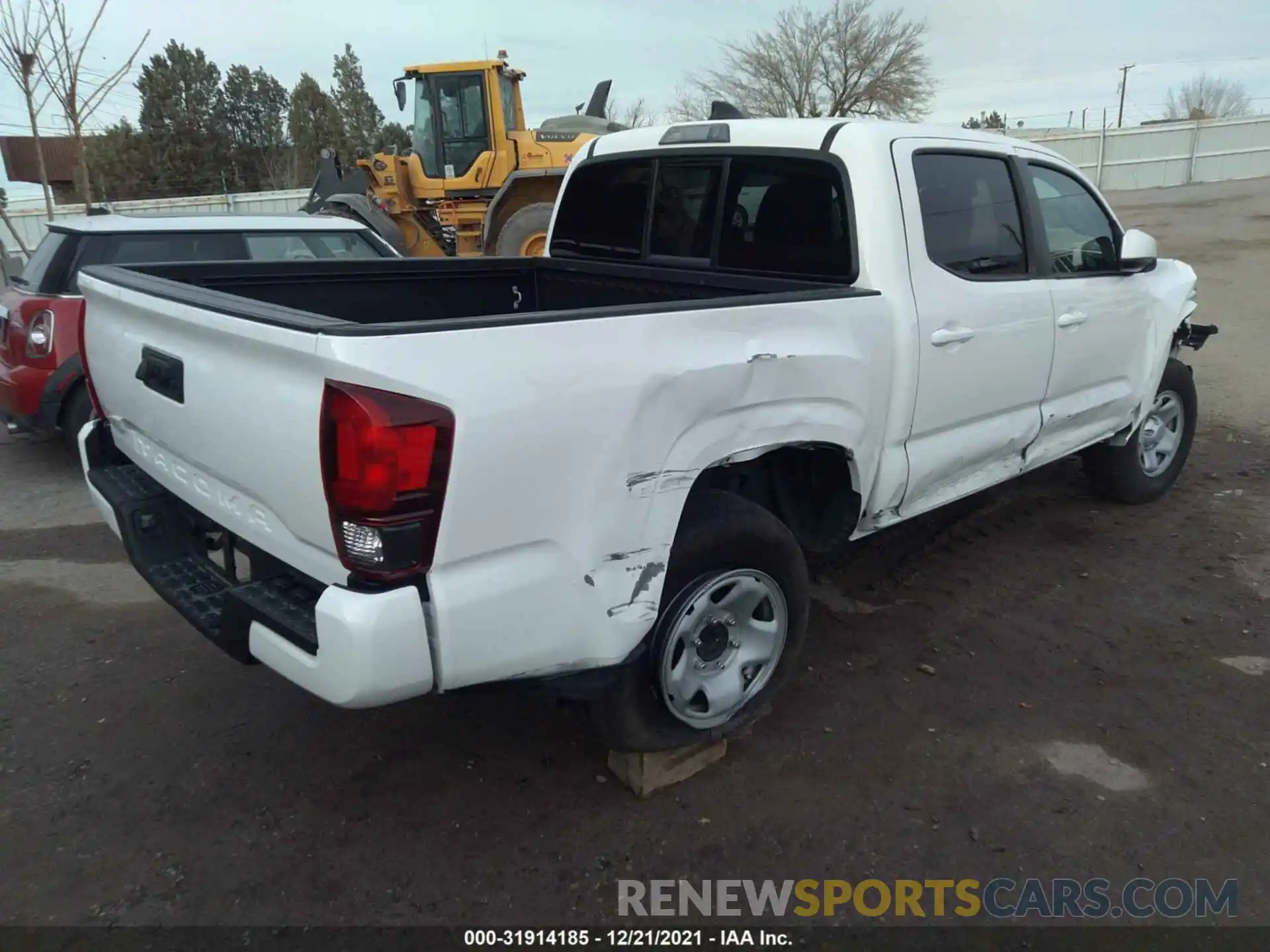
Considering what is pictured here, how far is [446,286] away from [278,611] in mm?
2187

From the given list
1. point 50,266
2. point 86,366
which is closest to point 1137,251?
point 86,366

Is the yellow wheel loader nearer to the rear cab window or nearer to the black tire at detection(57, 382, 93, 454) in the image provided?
the black tire at detection(57, 382, 93, 454)

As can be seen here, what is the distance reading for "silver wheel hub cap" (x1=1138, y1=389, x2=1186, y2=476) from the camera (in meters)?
5.23

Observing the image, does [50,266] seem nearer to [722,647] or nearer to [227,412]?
[227,412]

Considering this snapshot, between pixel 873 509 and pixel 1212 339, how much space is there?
8367 millimetres

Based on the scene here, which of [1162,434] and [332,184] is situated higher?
[332,184]

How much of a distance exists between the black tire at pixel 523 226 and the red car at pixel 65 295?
4.94 meters

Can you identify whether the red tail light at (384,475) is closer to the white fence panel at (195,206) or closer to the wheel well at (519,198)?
the wheel well at (519,198)

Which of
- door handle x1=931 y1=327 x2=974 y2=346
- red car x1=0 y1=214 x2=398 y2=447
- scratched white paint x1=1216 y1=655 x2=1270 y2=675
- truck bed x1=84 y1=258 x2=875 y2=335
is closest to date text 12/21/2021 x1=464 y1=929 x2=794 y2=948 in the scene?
truck bed x1=84 y1=258 x2=875 y2=335

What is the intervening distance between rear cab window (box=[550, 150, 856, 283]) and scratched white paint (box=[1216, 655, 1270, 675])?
7.22ft

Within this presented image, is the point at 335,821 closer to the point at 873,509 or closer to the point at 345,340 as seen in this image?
the point at 345,340

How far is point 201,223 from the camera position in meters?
6.29

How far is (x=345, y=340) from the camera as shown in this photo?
78.1 inches

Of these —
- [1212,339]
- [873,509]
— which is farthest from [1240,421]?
[873,509]
